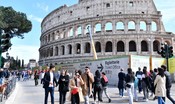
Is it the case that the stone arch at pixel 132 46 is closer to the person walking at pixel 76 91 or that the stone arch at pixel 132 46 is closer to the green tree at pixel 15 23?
the green tree at pixel 15 23

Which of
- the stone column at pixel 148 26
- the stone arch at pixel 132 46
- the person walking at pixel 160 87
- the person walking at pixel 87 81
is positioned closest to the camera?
the person walking at pixel 160 87

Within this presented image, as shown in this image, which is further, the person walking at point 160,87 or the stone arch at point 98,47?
the stone arch at point 98,47

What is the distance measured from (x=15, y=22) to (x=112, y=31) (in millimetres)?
16785

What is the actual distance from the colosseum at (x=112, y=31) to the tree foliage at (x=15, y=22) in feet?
26.1

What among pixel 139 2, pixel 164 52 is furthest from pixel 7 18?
pixel 164 52

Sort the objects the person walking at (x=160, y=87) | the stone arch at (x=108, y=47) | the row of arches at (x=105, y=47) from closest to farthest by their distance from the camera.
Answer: the person walking at (x=160, y=87)
the row of arches at (x=105, y=47)
the stone arch at (x=108, y=47)

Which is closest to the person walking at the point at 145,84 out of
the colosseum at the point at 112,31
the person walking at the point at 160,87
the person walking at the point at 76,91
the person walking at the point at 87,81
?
the person walking at the point at 160,87

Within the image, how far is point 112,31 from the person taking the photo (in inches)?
1702

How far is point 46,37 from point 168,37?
28149mm

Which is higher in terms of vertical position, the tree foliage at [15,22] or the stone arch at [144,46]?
the tree foliage at [15,22]

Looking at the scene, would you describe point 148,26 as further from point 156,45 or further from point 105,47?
point 105,47

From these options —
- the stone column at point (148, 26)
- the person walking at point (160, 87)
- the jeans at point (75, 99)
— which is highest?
the stone column at point (148, 26)

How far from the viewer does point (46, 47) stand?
5603cm

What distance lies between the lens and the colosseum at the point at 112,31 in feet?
139
